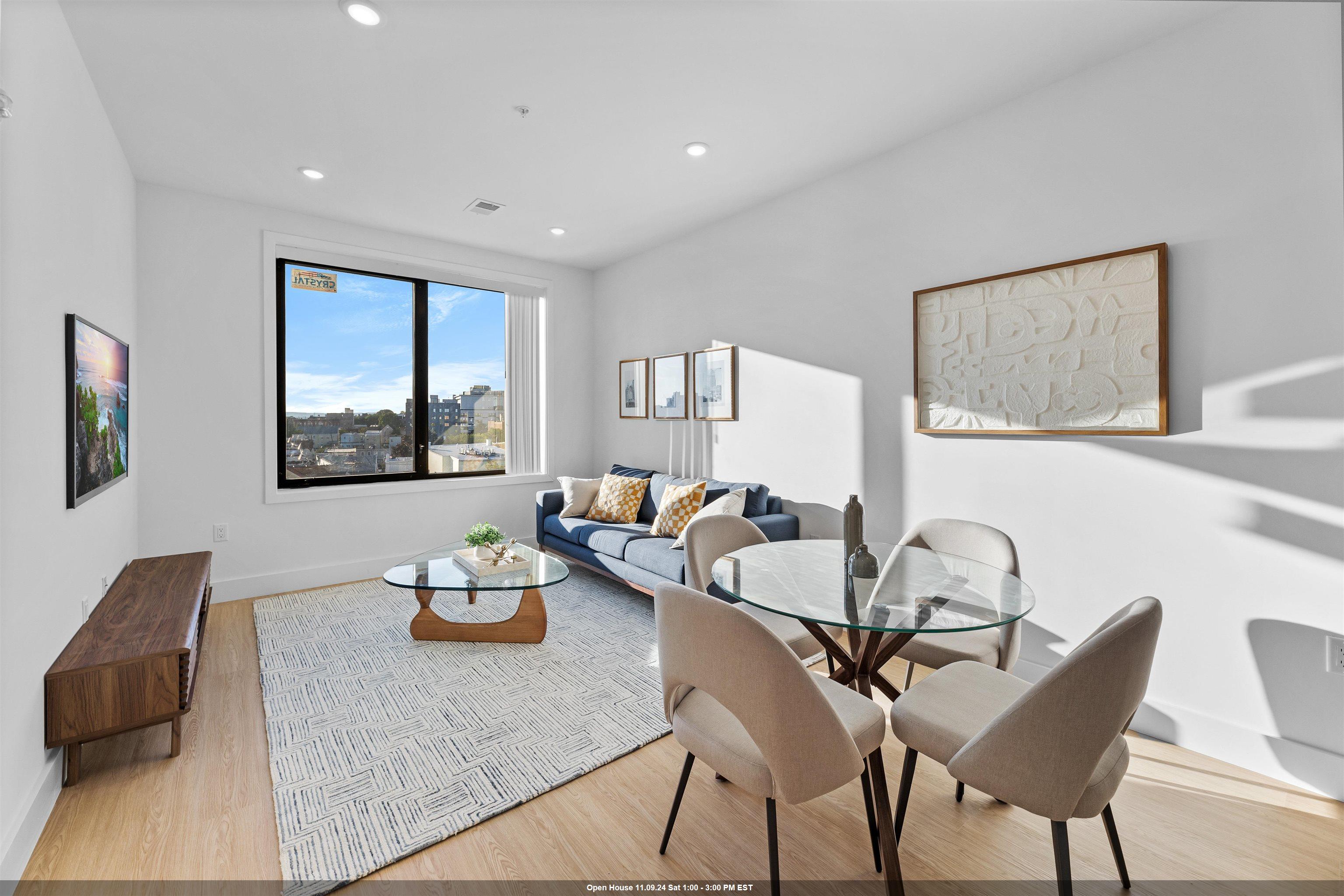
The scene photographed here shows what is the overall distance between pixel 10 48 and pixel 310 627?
2.95 metres

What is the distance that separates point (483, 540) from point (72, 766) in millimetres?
1780

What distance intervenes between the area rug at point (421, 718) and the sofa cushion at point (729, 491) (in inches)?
34.7

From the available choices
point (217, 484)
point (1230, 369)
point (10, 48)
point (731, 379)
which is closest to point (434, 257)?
point (217, 484)

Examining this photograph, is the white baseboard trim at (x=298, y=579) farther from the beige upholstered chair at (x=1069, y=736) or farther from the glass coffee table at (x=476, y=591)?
the beige upholstered chair at (x=1069, y=736)

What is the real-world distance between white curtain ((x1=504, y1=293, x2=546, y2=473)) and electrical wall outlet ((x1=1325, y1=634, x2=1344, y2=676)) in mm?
5075

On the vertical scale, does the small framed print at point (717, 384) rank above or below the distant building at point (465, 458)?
above

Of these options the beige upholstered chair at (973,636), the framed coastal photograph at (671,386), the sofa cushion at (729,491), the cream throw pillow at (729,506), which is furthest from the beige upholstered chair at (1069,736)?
the framed coastal photograph at (671,386)

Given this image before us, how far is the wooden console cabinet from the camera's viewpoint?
200 centimetres

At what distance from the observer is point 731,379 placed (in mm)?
4309

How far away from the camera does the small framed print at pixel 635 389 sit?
517cm

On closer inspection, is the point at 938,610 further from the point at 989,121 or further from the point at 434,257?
the point at 434,257

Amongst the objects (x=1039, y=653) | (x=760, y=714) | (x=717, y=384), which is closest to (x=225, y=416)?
(x=717, y=384)

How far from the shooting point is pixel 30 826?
1.78 m

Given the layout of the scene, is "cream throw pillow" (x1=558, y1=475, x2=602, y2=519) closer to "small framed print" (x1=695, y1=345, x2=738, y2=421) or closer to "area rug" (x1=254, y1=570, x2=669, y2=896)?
"area rug" (x1=254, y1=570, x2=669, y2=896)
